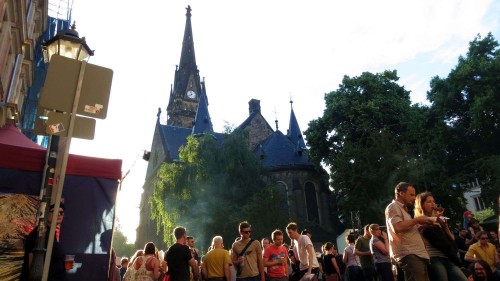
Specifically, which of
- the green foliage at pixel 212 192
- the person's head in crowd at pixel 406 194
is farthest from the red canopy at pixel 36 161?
the green foliage at pixel 212 192

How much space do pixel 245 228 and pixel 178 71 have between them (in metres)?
55.7

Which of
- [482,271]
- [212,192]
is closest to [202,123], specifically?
[212,192]

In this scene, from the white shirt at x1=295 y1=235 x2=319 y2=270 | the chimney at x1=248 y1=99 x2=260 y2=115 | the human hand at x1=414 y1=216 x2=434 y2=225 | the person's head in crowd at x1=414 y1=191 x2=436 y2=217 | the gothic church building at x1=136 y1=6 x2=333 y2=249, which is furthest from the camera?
the chimney at x1=248 y1=99 x2=260 y2=115

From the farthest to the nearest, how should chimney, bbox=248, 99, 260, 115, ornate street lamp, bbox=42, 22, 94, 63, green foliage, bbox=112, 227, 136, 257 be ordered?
green foliage, bbox=112, 227, 136, 257 < chimney, bbox=248, 99, 260, 115 < ornate street lamp, bbox=42, 22, 94, 63

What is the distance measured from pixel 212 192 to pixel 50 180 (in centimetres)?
2428

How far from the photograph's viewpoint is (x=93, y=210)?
6500 millimetres

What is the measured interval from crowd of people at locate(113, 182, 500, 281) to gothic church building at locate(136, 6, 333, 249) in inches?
687

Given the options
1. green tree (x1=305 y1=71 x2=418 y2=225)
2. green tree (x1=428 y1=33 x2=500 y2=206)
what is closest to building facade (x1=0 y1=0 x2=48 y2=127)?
green tree (x1=305 y1=71 x2=418 y2=225)

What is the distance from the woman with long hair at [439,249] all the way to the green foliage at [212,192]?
2129cm

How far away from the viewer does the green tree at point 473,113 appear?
2372 centimetres

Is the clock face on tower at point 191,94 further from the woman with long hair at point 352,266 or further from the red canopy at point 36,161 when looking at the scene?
the red canopy at point 36,161

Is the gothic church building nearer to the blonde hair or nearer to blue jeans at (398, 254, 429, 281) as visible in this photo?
the blonde hair

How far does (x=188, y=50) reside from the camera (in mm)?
62250

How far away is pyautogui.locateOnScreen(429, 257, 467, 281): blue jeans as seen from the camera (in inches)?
175
